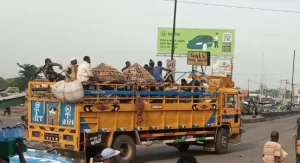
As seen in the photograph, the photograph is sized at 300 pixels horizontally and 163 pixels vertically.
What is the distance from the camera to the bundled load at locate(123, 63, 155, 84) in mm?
13391

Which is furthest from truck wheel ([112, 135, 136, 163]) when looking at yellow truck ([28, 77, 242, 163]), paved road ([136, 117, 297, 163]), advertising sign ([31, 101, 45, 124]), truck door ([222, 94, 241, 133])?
truck door ([222, 94, 241, 133])

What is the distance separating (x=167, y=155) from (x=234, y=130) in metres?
2.73

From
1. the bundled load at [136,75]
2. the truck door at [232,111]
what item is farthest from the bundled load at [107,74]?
the truck door at [232,111]

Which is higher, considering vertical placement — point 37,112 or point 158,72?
point 158,72

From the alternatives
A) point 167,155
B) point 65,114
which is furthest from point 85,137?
point 167,155

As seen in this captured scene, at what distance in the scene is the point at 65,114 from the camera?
1191 cm

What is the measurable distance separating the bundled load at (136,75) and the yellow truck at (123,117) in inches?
6.9

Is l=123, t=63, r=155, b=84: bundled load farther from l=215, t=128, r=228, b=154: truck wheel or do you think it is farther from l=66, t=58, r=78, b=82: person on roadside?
l=215, t=128, r=228, b=154: truck wheel

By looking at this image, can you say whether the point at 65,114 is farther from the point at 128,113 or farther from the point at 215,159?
the point at 215,159

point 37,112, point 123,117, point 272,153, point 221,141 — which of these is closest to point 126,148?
point 123,117

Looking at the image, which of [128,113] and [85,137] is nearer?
[85,137]

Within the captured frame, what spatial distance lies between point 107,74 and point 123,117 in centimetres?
118

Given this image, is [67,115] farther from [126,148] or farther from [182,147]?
[182,147]

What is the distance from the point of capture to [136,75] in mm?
13531
